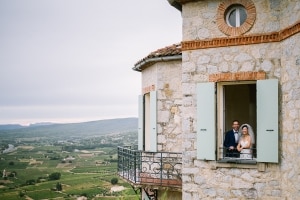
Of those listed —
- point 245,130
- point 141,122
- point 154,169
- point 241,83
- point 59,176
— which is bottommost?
point 59,176

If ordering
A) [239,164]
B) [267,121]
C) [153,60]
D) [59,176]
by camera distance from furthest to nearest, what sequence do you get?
[59,176], [153,60], [239,164], [267,121]

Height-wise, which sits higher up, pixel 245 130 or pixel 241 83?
pixel 241 83

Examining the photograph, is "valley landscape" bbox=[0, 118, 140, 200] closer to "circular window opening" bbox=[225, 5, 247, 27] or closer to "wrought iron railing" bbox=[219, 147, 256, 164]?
"wrought iron railing" bbox=[219, 147, 256, 164]

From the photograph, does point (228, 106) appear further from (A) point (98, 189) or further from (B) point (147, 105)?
(A) point (98, 189)

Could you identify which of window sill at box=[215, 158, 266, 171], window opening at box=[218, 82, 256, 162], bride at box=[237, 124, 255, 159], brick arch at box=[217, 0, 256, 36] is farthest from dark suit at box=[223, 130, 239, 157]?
window opening at box=[218, 82, 256, 162]

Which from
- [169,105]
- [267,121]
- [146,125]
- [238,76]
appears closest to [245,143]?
[267,121]

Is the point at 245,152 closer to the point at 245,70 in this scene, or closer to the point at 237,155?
the point at 237,155

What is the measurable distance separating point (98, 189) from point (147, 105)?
68103 mm

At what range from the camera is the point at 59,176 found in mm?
95312

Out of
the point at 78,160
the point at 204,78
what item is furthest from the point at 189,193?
the point at 78,160

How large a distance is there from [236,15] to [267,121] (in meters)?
2.41

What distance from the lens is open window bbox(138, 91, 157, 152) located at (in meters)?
11.3

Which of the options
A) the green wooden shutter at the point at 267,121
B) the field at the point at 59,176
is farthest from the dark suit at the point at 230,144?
the field at the point at 59,176

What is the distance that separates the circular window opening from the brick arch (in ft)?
0.31
